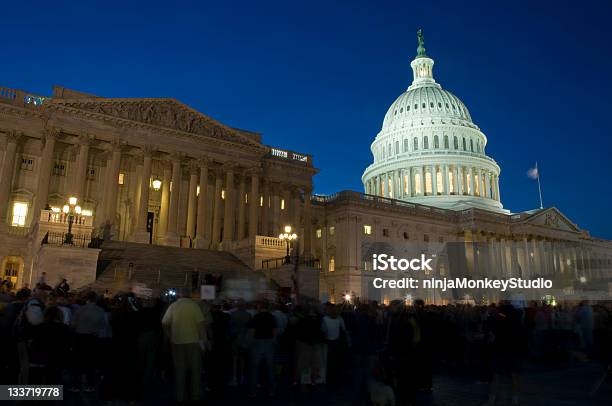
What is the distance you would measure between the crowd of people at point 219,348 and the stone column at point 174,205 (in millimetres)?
28407

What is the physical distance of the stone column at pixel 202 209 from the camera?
43.4m

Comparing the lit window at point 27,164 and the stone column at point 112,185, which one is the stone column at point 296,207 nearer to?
the stone column at point 112,185

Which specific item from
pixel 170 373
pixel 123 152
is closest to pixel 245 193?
pixel 123 152

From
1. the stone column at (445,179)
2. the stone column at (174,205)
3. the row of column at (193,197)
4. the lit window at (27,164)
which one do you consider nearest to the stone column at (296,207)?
the row of column at (193,197)

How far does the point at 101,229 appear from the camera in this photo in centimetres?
3928

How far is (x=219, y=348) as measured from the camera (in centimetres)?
1305

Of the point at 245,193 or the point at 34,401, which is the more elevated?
the point at 245,193

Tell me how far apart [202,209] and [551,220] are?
65.4m

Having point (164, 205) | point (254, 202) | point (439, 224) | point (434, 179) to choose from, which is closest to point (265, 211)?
point (254, 202)

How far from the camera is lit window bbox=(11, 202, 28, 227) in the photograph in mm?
39719

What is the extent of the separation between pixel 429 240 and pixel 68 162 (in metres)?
49.5

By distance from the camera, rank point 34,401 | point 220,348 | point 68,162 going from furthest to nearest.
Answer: point 68,162 < point 220,348 < point 34,401

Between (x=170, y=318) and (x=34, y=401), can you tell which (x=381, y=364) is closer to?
(x=170, y=318)

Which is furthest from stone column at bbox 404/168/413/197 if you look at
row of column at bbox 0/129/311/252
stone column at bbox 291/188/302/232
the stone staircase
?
the stone staircase
